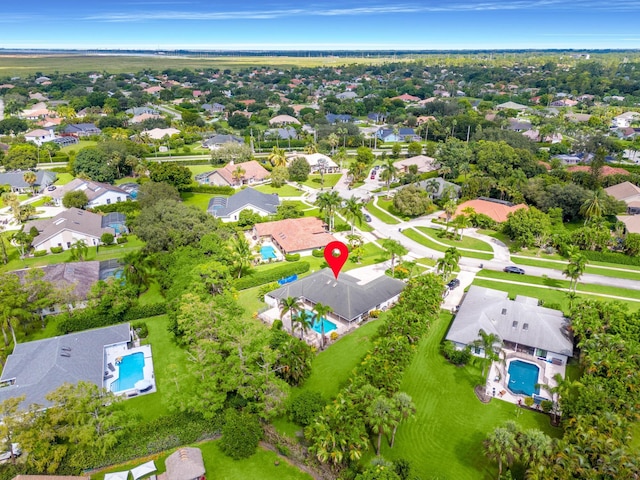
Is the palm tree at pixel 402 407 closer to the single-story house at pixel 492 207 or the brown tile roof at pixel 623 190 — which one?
the single-story house at pixel 492 207

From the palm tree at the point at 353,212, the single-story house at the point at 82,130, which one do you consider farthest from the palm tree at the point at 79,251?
the single-story house at the point at 82,130

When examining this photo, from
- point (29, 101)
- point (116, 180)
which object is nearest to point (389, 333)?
point (116, 180)

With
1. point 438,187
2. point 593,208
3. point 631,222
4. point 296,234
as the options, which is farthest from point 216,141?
point 631,222

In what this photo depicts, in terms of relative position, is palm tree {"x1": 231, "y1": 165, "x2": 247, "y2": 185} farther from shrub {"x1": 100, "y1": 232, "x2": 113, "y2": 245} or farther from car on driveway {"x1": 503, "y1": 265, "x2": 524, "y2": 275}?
car on driveway {"x1": 503, "y1": 265, "x2": 524, "y2": 275}

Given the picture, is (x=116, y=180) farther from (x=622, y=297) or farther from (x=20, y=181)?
(x=622, y=297)

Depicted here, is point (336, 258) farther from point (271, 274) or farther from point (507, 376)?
point (507, 376)
